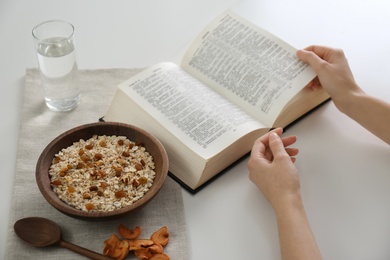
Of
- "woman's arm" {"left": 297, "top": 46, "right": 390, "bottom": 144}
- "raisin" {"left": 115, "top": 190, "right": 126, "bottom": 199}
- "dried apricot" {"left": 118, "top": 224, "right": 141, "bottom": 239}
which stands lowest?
"dried apricot" {"left": 118, "top": 224, "right": 141, "bottom": 239}

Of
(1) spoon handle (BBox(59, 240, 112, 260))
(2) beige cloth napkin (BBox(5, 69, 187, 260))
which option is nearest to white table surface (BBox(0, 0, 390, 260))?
(2) beige cloth napkin (BBox(5, 69, 187, 260))

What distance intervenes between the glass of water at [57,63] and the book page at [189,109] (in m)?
0.13

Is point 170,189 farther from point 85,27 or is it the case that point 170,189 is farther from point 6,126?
point 85,27

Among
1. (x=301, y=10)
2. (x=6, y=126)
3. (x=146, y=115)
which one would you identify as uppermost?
(x=301, y=10)

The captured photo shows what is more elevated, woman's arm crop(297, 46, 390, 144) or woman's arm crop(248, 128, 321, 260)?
woman's arm crop(297, 46, 390, 144)

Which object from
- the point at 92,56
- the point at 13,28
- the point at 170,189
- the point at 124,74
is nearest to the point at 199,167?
the point at 170,189

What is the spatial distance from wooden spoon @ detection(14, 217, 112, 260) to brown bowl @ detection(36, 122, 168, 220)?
54 millimetres

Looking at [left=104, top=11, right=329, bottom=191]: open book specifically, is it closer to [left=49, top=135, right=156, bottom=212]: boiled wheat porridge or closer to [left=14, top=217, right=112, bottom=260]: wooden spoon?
[left=49, top=135, right=156, bottom=212]: boiled wheat porridge

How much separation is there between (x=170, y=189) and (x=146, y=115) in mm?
195

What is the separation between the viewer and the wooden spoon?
3.38 ft

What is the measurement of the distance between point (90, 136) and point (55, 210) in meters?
0.19

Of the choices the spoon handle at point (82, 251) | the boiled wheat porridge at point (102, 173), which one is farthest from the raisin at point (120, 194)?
the spoon handle at point (82, 251)

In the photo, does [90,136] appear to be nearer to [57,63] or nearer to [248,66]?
[57,63]

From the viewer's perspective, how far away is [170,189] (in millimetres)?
1182
